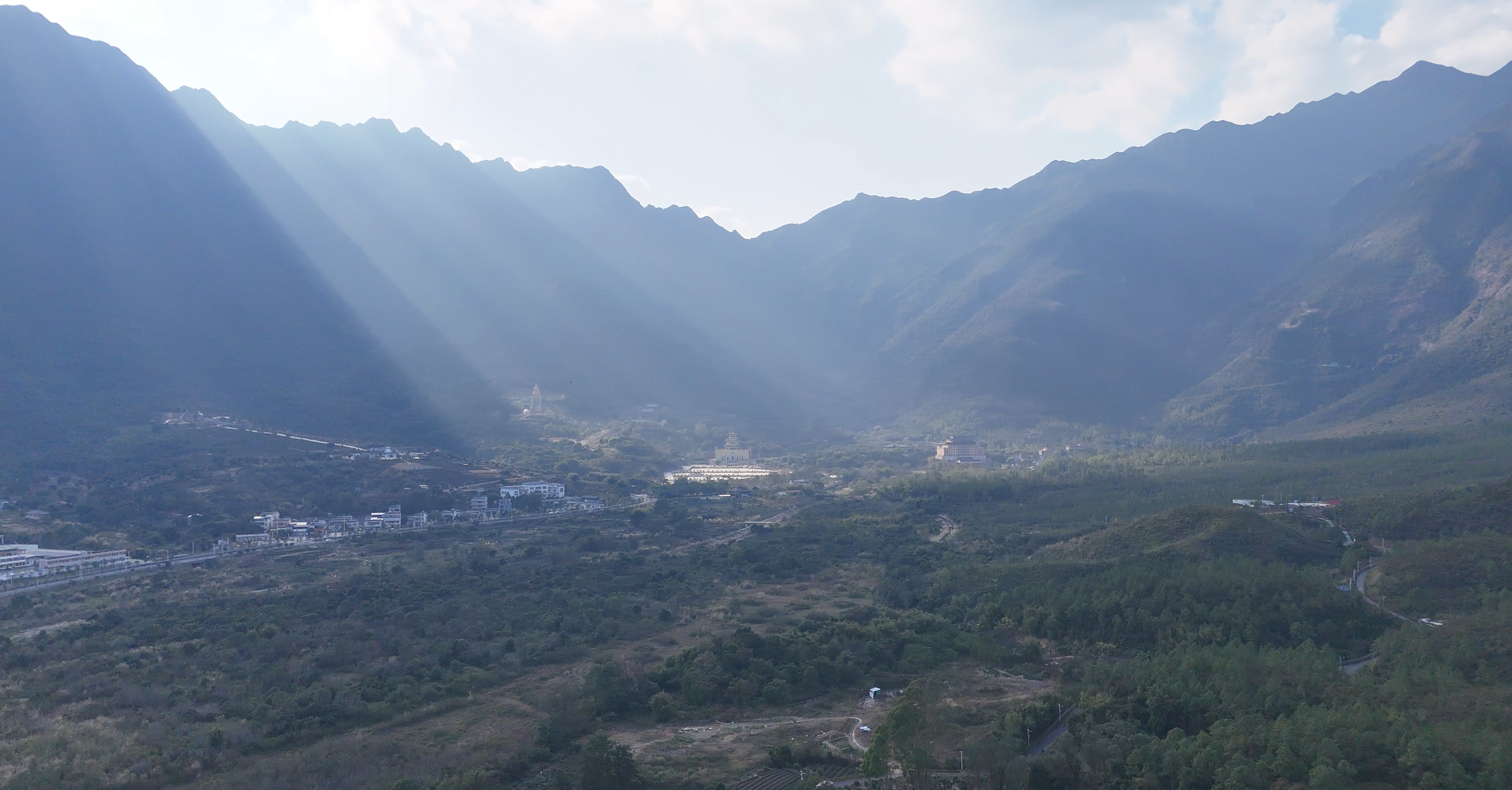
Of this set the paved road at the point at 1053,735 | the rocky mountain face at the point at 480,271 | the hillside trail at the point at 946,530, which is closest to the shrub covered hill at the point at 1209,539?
the hillside trail at the point at 946,530

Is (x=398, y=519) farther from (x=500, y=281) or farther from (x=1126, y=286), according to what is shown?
(x=1126, y=286)

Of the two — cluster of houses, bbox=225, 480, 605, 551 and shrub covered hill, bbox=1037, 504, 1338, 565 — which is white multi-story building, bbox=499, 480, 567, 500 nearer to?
cluster of houses, bbox=225, 480, 605, 551

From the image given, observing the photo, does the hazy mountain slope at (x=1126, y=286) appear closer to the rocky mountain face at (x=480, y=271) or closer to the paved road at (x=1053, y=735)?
the rocky mountain face at (x=480, y=271)

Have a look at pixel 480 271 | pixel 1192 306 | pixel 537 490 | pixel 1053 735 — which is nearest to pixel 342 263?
pixel 480 271

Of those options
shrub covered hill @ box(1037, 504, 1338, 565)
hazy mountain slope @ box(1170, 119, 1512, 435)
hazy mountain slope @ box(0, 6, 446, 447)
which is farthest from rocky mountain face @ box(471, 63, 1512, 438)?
hazy mountain slope @ box(0, 6, 446, 447)

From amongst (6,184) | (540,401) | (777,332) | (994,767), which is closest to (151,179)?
(6,184)

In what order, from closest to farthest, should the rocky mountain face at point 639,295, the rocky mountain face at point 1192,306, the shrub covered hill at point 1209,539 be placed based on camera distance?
1. the shrub covered hill at point 1209,539
2. the rocky mountain face at point 639,295
3. the rocky mountain face at point 1192,306
